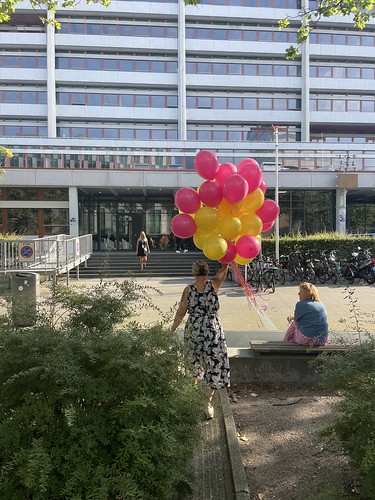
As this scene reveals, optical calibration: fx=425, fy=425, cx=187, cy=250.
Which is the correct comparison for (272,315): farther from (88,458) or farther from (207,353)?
(88,458)

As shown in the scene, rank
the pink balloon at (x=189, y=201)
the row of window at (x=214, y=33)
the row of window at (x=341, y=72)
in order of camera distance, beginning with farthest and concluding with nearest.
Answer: the row of window at (x=341, y=72) → the row of window at (x=214, y=33) → the pink balloon at (x=189, y=201)

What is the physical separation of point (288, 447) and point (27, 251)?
38.4ft

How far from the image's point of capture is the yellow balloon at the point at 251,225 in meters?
4.90

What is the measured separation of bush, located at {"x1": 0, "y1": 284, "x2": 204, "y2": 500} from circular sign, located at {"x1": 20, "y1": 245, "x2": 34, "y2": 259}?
11.3m

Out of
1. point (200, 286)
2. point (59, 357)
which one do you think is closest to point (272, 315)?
point (200, 286)

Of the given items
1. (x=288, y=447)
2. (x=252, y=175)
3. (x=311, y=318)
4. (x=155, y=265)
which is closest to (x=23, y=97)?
(x=155, y=265)

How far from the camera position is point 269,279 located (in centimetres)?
1432

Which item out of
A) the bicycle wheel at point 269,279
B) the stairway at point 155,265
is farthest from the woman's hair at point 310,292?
the stairway at point 155,265

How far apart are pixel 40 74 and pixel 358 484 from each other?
4430 cm

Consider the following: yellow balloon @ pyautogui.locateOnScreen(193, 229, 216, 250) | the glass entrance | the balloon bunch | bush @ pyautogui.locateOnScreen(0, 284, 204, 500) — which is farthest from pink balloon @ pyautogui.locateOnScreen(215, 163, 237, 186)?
the glass entrance

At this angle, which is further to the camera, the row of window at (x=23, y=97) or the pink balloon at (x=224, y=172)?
the row of window at (x=23, y=97)

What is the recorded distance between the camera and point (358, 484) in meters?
2.92

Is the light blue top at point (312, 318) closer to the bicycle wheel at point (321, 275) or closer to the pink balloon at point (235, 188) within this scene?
the pink balloon at point (235, 188)

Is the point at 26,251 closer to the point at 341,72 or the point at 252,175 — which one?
the point at 252,175
